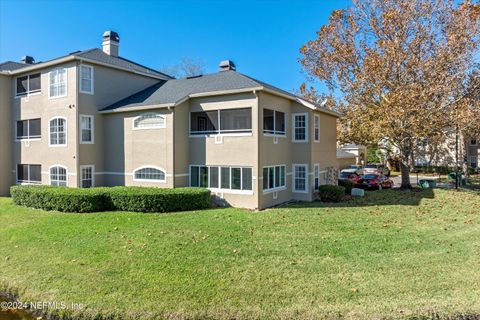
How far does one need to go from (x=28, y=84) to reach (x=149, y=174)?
1070 cm

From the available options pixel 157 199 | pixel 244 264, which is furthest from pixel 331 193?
pixel 244 264

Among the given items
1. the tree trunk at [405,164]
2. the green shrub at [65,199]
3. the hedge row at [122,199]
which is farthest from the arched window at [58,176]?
the tree trunk at [405,164]

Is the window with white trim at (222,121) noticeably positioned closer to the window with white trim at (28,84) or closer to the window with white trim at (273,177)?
the window with white trim at (273,177)

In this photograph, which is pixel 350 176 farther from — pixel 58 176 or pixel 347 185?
pixel 58 176

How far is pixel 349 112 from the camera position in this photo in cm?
2486

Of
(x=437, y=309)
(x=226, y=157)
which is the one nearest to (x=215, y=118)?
(x=226, y=157)

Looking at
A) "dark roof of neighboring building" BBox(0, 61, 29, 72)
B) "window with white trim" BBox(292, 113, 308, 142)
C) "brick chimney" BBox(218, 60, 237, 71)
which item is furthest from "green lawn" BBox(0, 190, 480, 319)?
"dark roof of neighboring building" BBox(0, 61, 29, 72)

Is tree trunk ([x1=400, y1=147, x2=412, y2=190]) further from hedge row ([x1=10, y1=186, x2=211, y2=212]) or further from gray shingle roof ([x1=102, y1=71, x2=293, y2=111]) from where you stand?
hedge row ([x1=10, y1=186, x2=211, y2=212])

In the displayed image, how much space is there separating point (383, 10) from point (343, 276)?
21.2m

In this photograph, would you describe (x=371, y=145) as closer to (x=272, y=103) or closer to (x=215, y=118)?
(x=272, y=103)

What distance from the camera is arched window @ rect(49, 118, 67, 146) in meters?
18.4

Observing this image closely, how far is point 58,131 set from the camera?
61.5 feet

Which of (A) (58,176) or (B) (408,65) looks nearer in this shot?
(A) (58,176)

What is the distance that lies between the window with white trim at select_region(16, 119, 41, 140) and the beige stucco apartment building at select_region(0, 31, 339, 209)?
0.06 metres
